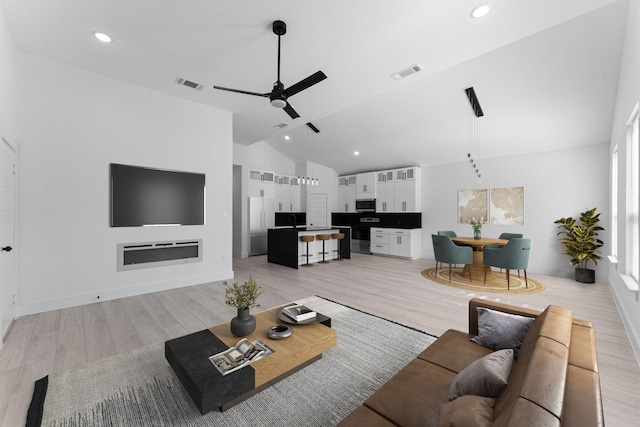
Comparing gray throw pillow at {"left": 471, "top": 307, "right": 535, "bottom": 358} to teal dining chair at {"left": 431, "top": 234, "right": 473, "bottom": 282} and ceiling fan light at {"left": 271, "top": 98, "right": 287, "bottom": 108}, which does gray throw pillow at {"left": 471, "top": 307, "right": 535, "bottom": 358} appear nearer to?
ceiling fan light at {"left": 271, "top": 98, "right": 287, "bottom": 108}

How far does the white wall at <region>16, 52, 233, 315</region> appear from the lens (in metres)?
3.56

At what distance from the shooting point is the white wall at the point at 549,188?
17.9ft

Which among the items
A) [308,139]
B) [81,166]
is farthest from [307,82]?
[308,139]

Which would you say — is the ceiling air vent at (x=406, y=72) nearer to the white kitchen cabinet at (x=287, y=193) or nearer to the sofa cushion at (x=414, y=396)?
the sofa cushion at (x=414, y=396)

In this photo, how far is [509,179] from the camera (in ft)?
21.3

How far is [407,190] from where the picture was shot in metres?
8.10

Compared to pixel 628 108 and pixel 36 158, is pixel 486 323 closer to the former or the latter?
pixel 628 108

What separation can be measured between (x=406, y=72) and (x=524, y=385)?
152 inches

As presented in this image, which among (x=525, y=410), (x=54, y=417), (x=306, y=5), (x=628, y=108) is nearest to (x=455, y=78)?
(x=628, y=108)

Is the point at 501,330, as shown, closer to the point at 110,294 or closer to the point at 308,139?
the point at 110,294

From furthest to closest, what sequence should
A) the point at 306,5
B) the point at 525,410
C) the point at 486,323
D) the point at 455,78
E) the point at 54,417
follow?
the point at 455,78 < the point at 306,5 < the point at 486,323 < the point at 54,417 < the point at 525,410

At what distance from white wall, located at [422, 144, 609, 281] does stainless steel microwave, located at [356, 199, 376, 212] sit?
246 centimetres

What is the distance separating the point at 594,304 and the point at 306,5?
540 cm

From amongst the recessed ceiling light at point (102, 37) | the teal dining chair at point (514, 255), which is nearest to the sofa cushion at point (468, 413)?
the recessed ceiling light at point (102, 37)
